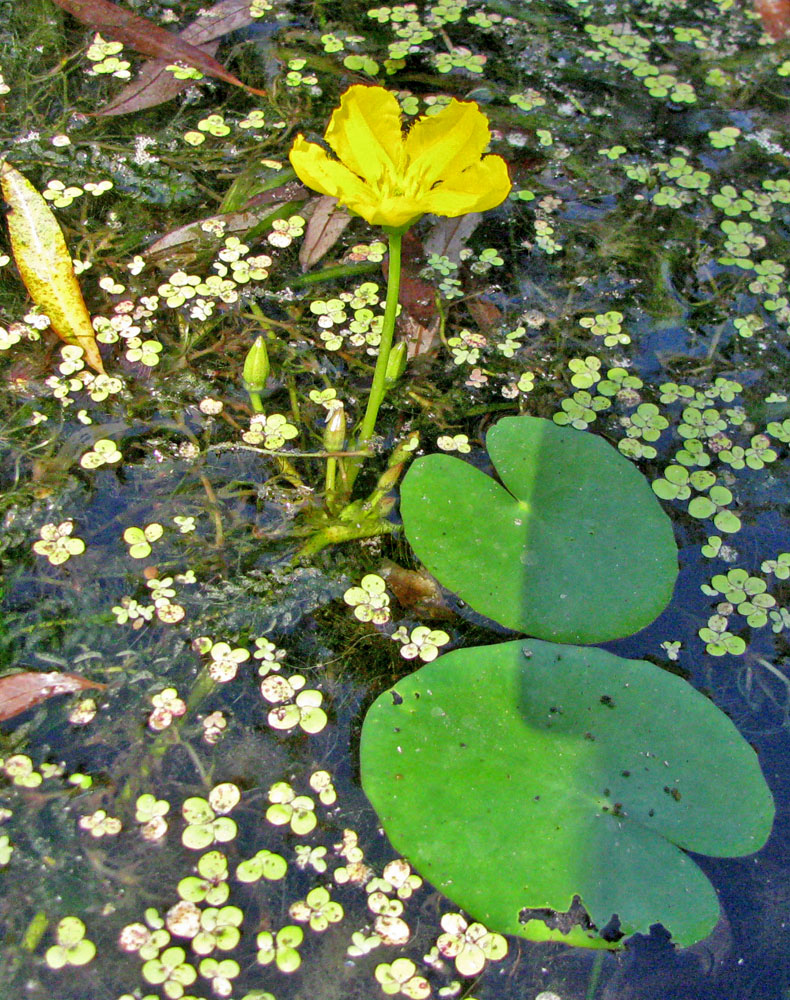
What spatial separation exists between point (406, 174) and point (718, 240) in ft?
4.54

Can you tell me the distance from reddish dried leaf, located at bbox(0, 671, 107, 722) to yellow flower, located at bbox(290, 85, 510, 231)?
3.38ft

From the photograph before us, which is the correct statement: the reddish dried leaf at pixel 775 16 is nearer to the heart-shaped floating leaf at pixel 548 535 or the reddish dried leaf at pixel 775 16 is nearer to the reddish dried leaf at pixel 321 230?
the reddish dried leaf at pixel 321 230

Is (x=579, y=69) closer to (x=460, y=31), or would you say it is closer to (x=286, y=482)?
(x=460, y=31)

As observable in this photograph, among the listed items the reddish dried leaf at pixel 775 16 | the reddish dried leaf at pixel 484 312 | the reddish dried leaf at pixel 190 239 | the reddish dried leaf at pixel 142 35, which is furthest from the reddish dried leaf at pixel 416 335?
the reddish dried leaf at pixel 775 16

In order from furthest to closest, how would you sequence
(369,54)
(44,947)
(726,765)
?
(369,54) → (726,765) → (44,947)

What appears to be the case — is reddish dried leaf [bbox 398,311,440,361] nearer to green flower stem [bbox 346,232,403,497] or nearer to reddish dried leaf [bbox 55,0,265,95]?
green flower stem [bbox 346,232,403,497]

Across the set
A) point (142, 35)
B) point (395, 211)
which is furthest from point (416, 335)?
point (142, 35)

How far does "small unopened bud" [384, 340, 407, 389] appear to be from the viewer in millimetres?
1703

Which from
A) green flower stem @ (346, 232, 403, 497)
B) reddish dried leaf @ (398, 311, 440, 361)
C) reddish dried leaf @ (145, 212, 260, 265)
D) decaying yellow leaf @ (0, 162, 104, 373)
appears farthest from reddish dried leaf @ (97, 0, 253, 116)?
green flower stem @ (346, 232, 403, 497)

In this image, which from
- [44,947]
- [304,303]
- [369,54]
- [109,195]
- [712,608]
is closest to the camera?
[44,947]

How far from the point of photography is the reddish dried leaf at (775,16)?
3.13 m

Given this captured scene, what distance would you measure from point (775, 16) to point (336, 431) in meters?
2.88

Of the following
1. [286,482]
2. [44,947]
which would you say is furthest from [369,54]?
[44,947]

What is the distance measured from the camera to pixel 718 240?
246cm
